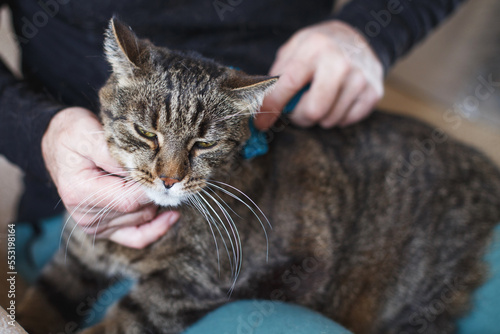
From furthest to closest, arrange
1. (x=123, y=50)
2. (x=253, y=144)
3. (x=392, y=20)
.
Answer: (x=392, y=20) → (x=253, y=144) → (x=123, y=50)

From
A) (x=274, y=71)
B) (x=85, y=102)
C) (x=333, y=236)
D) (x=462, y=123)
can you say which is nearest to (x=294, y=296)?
(x=333, y=236)

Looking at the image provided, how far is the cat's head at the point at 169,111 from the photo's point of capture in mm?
744

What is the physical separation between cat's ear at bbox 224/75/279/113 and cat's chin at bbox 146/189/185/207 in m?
0.23

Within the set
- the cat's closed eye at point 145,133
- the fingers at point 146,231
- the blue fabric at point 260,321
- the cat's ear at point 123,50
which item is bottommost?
Result: the blue fabric at point 260,321

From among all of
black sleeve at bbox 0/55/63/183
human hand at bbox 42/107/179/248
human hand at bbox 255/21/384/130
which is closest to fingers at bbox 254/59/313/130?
human hand at bbox 255/21/384/130

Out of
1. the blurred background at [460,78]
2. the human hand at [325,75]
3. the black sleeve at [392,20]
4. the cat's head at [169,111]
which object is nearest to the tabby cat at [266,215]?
the cat's head at [169,111]

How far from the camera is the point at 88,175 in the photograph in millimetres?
786

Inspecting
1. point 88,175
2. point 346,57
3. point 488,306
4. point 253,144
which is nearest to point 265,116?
point 253,144

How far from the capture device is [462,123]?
7.32 feet

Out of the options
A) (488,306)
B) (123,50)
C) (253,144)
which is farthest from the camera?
(488,306)

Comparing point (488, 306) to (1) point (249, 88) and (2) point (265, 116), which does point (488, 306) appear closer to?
(2) point (265, 116)

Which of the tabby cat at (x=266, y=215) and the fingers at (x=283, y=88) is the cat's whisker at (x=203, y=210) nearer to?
the tabby cat at (x=266, y=215)

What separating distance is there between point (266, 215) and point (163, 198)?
302mm

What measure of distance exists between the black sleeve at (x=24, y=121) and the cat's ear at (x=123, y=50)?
190 mm
